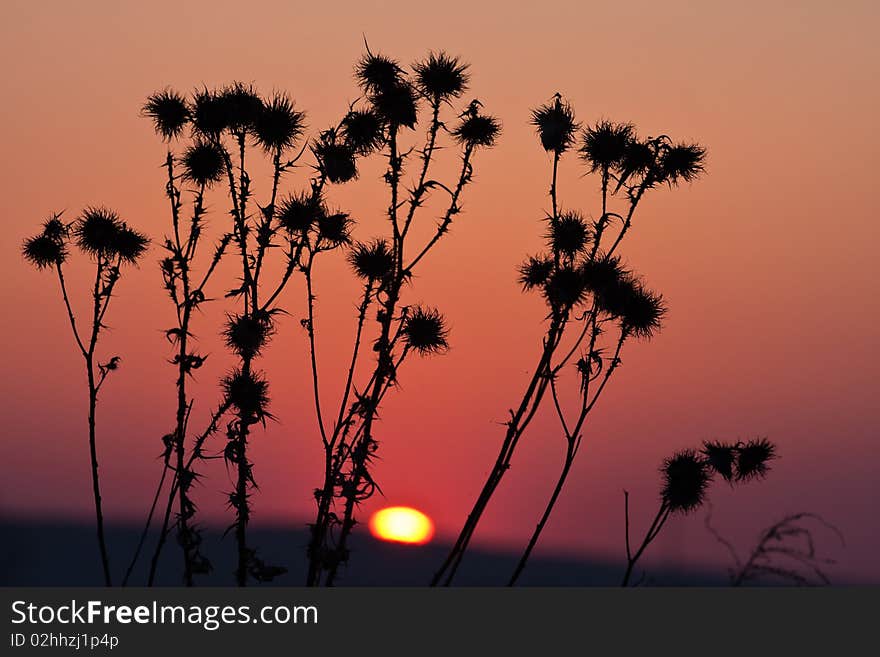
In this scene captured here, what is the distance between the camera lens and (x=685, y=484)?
972 centimetres

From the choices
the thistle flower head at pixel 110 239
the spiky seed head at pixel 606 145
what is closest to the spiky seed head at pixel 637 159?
the spiky seed head at pixel 606 145

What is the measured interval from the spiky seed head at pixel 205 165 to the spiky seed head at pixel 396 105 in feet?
5.03

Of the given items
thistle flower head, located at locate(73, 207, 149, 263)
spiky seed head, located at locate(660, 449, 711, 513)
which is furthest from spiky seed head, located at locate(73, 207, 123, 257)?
spiky seed head, located at locate(660, 449, 711, 513)

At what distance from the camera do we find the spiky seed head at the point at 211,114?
9469 mm

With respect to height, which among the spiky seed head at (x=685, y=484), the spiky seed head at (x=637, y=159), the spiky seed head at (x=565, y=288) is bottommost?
the spiky seed head at (x=685, y=484)

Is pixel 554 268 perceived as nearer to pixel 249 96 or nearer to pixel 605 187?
pixel 605 187

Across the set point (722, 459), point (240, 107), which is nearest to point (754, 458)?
point (722, 459)

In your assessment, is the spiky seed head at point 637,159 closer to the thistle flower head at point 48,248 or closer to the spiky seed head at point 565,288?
the spiky seed head at point 565,288

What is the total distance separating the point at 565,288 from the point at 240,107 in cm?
299

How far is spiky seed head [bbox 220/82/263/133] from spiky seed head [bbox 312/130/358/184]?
1.84 ft

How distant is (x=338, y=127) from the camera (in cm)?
949

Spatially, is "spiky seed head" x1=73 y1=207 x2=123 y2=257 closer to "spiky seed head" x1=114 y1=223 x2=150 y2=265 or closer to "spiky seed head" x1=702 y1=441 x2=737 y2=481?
"spiky seed head" x1=114 y1=223 x2=150 y2=265

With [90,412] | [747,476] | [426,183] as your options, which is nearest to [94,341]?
[90,412]

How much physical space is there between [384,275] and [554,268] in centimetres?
141
